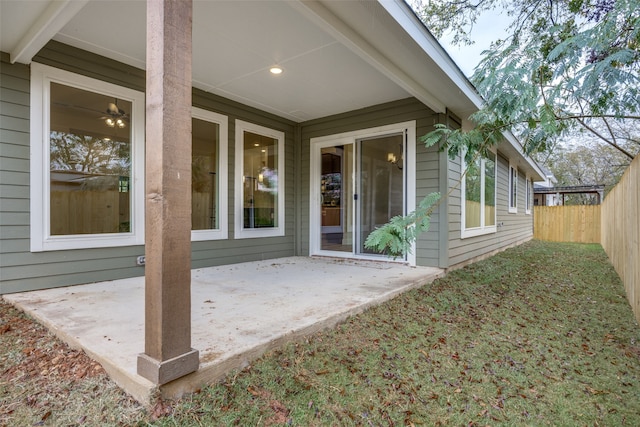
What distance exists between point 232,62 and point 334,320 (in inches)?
122

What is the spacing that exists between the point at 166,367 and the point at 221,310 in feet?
3.89

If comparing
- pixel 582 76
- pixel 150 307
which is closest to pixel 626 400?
pixel 582 76

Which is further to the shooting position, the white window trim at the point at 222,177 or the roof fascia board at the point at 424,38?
the white window trim at the point at 222,177

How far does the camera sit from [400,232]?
251 cm

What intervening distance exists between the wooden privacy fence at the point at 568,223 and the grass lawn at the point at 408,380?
36.9 feet

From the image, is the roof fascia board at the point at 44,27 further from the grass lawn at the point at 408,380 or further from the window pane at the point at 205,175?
the grass lawn at the point at 408,380

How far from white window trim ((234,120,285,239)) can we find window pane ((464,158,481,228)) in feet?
10.6

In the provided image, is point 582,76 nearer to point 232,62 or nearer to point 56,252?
point 232,62

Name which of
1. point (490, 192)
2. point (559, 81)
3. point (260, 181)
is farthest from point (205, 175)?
point (490, 192)

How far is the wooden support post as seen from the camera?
4.80 ft

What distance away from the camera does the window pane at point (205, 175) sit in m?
4.64

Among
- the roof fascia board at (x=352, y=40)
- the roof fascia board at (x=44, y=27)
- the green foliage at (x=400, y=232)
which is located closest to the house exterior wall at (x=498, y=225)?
the green foliage at (x=400, y=232)

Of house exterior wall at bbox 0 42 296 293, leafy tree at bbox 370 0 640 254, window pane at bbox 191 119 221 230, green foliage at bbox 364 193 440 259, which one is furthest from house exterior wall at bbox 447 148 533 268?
house exterior wall at bbox 0 42 296 293

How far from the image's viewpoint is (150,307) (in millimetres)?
1504
